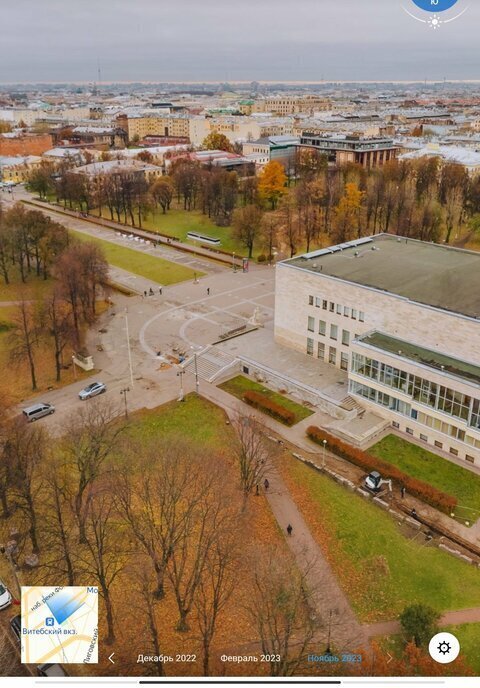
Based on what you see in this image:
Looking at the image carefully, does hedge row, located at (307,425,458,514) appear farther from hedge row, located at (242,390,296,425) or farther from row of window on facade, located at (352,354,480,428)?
row of window on facade, located at (352,354,480,428)

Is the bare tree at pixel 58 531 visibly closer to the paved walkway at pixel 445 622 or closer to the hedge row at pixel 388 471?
the paved walkway at pixel 445 622

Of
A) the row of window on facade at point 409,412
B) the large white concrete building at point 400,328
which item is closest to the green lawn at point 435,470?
the large white concrete building at point 400,328

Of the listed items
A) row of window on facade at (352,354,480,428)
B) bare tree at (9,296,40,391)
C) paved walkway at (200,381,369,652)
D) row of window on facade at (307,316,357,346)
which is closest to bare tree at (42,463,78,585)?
paved walkway at (200,381,369,652)

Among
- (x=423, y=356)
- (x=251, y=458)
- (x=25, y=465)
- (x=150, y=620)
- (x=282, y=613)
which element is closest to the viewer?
(x=150, y=620)

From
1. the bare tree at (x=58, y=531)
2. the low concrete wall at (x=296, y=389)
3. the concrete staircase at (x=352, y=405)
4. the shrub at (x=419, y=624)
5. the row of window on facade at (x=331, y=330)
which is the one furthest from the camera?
the row of window on facade at (x=331, y=330)

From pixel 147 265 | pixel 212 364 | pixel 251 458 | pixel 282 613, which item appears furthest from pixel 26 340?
pixel 147 265

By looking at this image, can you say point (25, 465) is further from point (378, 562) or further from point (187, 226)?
point (187, 226)
